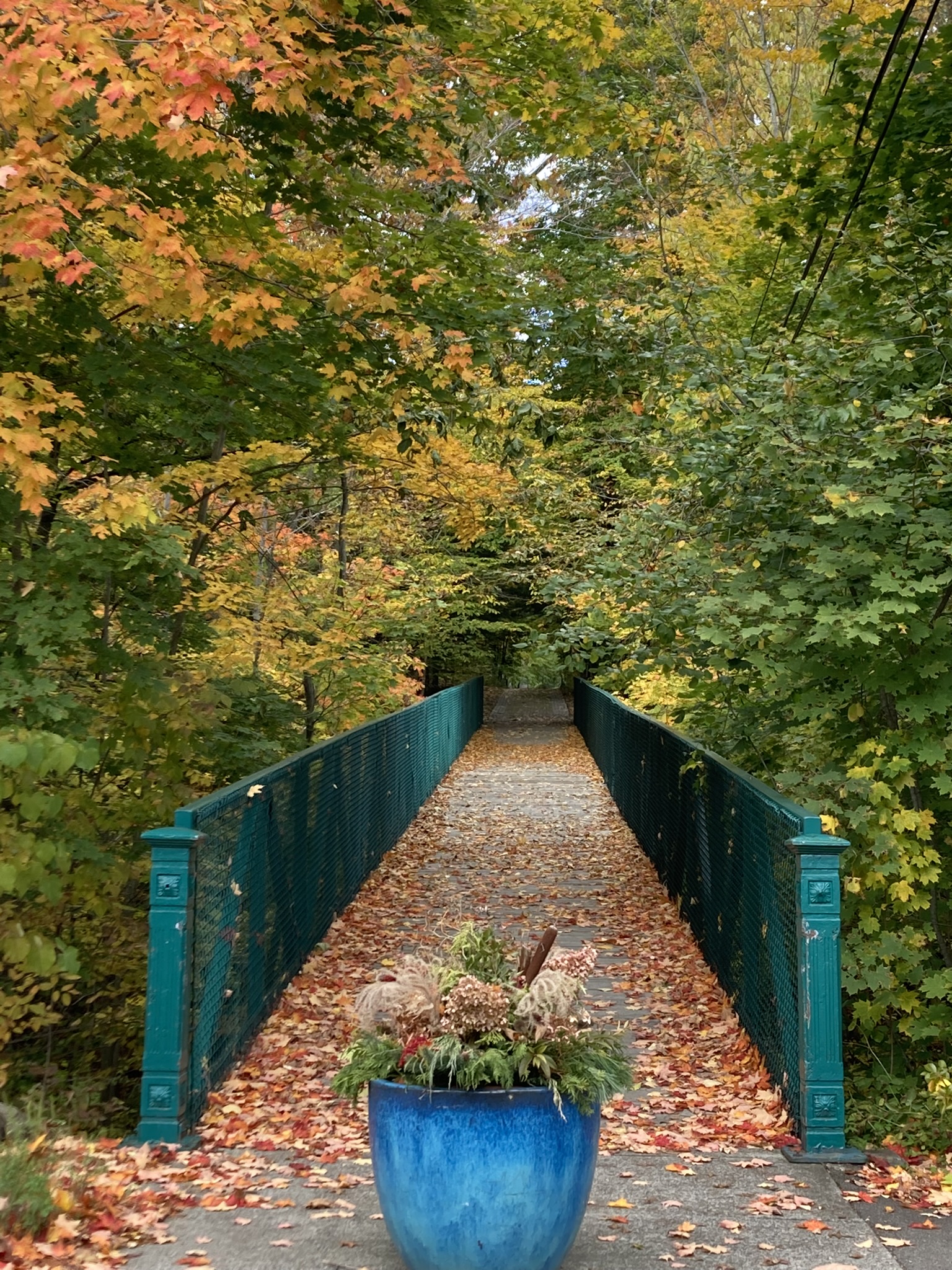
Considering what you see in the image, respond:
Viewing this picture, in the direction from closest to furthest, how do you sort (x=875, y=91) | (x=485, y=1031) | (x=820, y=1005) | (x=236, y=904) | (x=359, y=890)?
1. (x=485, y=1031)
2. (x=820, y=1005)
3. (x=236, y=904)
4. (x=875, y=91)
5. (x=359, y=890)

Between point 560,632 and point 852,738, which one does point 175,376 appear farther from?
point 852,738

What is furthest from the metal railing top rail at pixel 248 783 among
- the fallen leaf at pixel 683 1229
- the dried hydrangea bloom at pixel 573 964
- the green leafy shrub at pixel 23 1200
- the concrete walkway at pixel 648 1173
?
the fallen leaf at pixel 683 1229

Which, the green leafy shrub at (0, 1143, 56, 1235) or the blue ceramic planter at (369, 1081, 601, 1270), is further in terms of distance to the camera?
the green leafy shrub at (0, 1143, 56, 1235)

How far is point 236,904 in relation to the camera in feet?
22.4

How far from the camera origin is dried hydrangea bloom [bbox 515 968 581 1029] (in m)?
4.23

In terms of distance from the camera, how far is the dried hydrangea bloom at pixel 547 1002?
4227mm

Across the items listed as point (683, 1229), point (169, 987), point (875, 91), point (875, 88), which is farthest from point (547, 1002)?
point (875, 91)

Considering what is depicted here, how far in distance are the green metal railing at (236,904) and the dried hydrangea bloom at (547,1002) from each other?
6.92ft

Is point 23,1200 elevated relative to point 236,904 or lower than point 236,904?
lower

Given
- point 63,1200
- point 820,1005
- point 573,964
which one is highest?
point 573,964

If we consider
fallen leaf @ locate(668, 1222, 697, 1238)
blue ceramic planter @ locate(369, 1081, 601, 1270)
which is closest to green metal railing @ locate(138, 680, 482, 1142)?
blue ceramic planter @ locate(369, 1081, 601, 1270)

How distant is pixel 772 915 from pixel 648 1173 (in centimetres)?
163

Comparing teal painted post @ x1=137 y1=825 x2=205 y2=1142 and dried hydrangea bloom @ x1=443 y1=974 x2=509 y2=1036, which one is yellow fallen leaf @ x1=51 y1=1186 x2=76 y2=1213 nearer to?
teal painted post @ x1=137 y1=825 x2=205 y2=1142

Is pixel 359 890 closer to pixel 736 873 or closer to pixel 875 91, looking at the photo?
pixel 736 873
